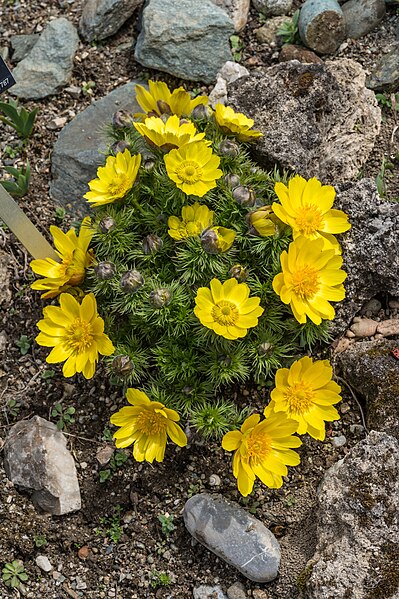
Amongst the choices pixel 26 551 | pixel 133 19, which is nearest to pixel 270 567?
pixel 26 551

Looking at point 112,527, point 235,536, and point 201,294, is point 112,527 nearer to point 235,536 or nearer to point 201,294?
point 235,536

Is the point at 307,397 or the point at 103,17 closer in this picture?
the point at 307,397

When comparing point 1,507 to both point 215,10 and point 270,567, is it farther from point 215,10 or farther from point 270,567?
point 215,10

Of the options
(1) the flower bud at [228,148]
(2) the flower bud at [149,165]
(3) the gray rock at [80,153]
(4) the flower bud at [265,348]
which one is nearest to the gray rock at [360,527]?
(4) the flower bud at [265,348]

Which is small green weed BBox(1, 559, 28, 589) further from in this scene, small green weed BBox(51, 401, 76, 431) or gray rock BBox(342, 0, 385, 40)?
gray rock BBox(342, 0, 385, 40)

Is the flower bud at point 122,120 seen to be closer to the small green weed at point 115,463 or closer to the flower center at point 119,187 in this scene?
the flower center at point 119,187

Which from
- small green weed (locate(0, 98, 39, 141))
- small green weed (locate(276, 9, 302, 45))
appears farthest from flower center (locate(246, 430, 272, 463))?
small green weed (locate(276, 9, 302, 45))

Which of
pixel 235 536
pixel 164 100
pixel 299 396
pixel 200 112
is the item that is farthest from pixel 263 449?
pixel 164 100
